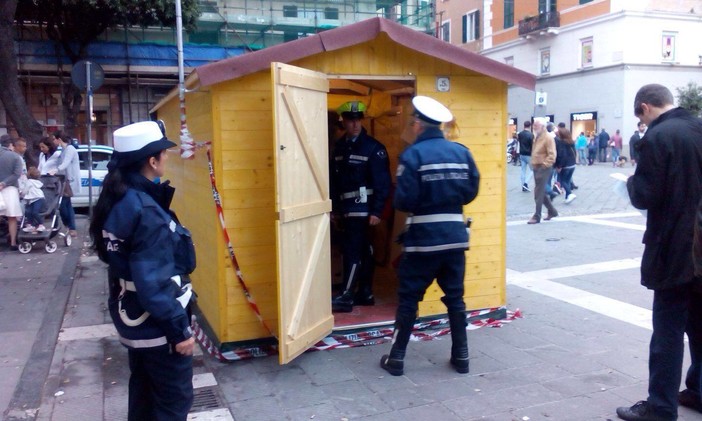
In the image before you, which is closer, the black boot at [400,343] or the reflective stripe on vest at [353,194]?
the black boot at [400,343]

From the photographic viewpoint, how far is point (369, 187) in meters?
6.71

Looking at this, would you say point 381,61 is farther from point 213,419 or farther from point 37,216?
point 37,216

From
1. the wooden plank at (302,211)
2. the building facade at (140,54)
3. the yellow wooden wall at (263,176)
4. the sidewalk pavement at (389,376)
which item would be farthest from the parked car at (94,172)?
the wooden plank at (302,211)

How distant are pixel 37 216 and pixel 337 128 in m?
5.82

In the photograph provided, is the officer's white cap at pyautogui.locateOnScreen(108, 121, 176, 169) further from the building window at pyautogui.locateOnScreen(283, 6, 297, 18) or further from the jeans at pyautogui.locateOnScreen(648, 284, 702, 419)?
the building window at pyautogui.locateOnScreen(283, 6, 297, 18)

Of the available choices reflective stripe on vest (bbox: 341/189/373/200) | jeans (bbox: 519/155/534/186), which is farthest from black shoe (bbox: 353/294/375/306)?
jeans (bbox: 519/155/534/186)

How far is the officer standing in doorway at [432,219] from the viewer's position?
16.4ft

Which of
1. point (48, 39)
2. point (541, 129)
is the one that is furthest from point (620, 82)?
point (48, 39)

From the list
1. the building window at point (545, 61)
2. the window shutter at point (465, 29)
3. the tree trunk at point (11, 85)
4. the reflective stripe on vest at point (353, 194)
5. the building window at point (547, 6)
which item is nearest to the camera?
the reflective stripe on vest at point (353, 194)

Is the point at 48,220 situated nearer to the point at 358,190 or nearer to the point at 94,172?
the point at 94,172

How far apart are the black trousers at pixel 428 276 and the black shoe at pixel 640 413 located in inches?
52.8

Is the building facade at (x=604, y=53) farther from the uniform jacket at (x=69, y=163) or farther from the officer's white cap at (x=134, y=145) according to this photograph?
the officer's white cap at (x=134, y=145)

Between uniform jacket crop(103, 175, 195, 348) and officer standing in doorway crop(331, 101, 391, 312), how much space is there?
10.8 ft

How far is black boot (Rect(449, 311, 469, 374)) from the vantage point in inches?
206
